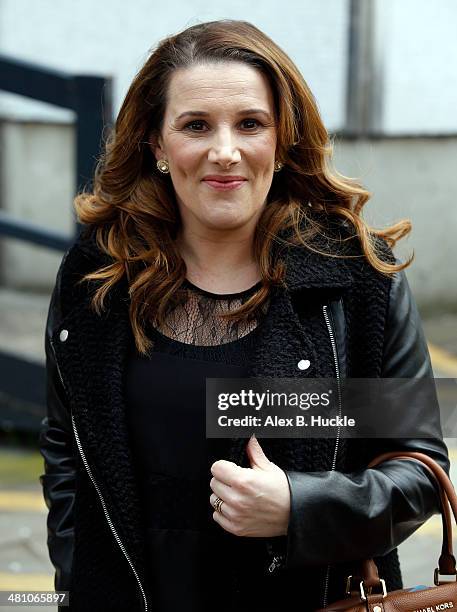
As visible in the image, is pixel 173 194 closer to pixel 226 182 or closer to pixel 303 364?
pixel 226 182

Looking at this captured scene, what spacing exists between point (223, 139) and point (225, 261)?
0.89ft

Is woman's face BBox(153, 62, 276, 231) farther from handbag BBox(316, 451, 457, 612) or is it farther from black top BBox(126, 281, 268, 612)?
handbag BBox(316, 451, 457, 612)

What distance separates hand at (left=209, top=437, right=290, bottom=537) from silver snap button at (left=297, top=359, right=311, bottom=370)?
213 mm

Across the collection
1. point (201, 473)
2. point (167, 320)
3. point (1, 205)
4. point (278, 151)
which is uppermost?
point (1, 205)

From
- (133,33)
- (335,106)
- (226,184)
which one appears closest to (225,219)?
(226,184)

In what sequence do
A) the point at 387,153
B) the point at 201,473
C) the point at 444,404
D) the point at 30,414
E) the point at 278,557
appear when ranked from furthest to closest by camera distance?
1. the point at 387,153
2. the point at 444,404
3. the point at 30,414
4. the point at 201,473
5. the point at 278,557

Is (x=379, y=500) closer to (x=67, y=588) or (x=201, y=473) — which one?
(x=201, y=473)

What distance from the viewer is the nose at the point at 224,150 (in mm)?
2088

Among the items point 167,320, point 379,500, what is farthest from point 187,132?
point 379,500

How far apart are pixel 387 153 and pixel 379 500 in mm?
6689

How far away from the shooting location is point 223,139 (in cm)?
210

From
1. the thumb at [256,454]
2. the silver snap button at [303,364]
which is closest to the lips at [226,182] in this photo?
the silver snap button at [303,364]

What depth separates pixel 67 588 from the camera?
2293 millimetres

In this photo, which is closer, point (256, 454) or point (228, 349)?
point (256, 454)
